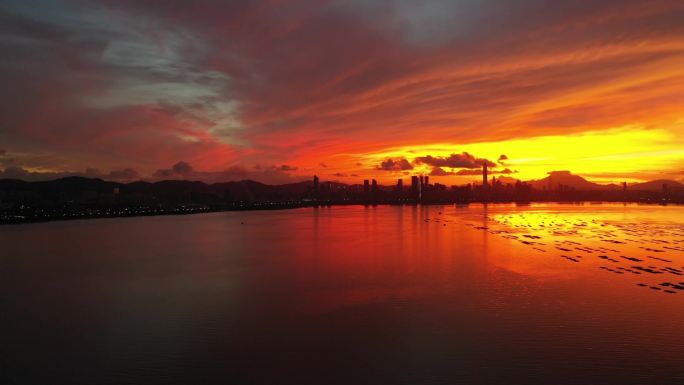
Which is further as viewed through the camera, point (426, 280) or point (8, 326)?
point (426, 280)

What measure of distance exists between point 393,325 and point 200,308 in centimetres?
1026

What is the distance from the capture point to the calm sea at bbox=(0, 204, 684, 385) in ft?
49.0

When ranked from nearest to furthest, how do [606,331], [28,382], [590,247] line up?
[28,382]
[606,331]
[590,247]

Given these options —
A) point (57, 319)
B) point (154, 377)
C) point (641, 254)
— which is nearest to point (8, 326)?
point (57, 319)

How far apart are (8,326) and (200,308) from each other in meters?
8.56

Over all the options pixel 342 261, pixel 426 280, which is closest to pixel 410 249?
pixel 342 261

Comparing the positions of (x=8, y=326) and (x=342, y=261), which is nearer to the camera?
(x=8, y=326)

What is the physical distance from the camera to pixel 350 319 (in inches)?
828

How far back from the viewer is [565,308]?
2209cm

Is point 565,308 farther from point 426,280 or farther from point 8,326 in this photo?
point 8,326

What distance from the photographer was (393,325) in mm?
19859

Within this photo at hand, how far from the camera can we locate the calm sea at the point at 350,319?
14930 mm

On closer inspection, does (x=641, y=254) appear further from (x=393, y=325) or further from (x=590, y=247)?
(x=393, y=325)

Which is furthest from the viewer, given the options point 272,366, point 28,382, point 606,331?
point 606,331
